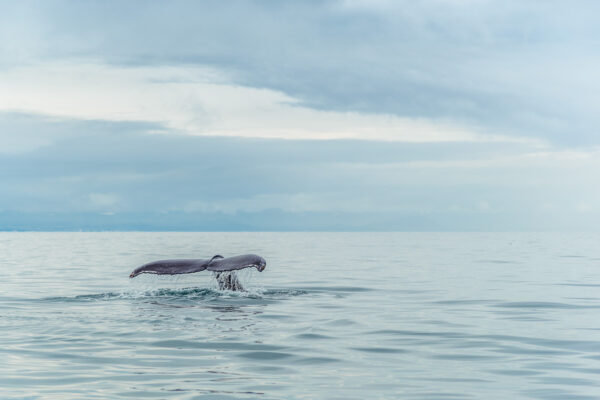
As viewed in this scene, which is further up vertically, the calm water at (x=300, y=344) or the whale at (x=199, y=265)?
the whale at (x=199, y=265)

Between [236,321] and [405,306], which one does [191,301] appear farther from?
[405,306]

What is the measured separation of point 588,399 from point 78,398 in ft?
22.7

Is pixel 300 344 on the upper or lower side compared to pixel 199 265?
lower

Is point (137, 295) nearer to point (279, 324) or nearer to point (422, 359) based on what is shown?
point (279, 324)

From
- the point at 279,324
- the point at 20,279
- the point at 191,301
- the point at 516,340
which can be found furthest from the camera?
the point at 20,279

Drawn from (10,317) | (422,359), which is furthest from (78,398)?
(10,317)

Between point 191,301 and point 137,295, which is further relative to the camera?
point 137,295

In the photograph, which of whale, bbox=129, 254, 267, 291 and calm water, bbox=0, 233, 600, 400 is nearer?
calm water, bbox=0, 233, 600, 400

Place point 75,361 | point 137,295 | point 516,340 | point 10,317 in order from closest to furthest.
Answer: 1. point 75,361
2. point 516,340
3. point 10,317
4. point 137,295

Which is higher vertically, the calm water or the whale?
the whale

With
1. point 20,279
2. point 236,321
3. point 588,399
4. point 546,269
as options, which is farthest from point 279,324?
point 546,269

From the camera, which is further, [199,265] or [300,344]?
[199,265]

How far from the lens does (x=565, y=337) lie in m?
15.2

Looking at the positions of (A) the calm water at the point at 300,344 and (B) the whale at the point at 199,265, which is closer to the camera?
(A) the calm water at the point at 300,344
